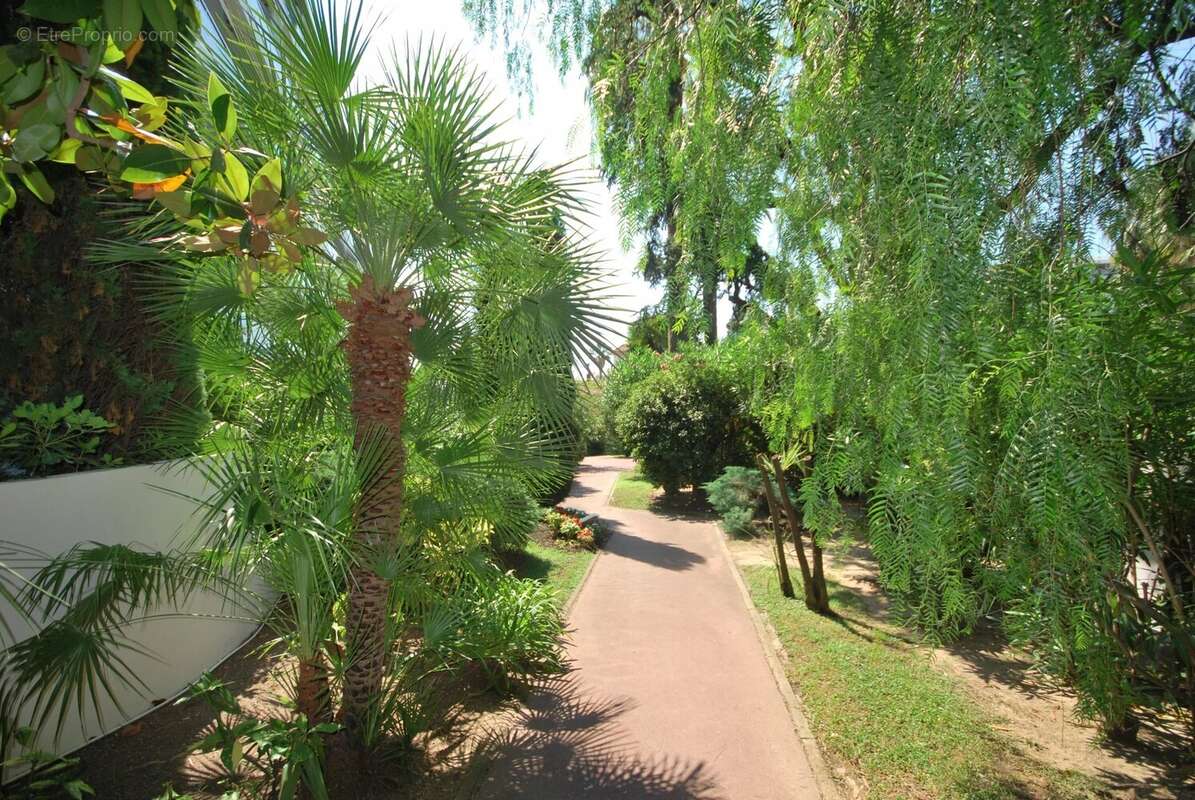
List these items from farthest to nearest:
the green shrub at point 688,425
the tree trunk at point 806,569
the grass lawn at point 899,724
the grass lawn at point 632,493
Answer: the grass lawn at point 632,493 → the green shrub at point 688,425 → the tree trunk at point 806,569 → the grass lawn at point 899,724

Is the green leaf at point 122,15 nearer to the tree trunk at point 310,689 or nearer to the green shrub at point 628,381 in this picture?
the tree trunk at point 310,689

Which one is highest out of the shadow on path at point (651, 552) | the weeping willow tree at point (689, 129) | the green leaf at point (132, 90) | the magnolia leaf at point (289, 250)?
the weeping willow tree at point (689, 129)

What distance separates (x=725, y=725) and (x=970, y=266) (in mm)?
4446

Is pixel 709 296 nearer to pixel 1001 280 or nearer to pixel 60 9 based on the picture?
pixel 1001 280

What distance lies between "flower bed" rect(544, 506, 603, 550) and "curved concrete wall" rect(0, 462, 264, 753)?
6.33 meters

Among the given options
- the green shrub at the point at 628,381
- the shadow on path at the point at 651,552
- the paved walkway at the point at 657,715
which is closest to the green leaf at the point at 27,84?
the paved walkway at the point at 657,715

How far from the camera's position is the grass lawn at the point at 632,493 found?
1648 centimetres

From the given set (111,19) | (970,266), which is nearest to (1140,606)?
(970,266)

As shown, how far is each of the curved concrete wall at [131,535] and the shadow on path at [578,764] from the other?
7.12ft

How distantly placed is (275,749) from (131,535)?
7.63 ft

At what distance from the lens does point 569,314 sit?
4090 mm

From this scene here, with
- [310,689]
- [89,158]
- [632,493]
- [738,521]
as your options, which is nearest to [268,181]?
[89,158]

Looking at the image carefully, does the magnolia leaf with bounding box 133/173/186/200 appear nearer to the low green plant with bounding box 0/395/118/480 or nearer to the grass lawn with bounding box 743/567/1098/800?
the low green plant with bounding box 0/395/118/480

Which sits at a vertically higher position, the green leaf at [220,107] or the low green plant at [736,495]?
the green leaf at [220,107]
